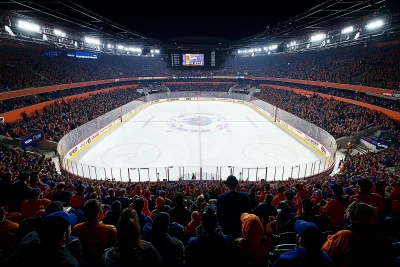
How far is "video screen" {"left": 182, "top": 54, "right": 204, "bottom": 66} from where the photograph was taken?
2485 centimetres

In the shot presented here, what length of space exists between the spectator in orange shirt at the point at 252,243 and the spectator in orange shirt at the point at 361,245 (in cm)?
72

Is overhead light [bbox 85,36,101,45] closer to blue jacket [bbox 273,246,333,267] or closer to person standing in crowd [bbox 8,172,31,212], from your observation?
person standing in crowd [bbox 8,172,31,212]

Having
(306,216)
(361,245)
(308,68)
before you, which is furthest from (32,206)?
(308,68)

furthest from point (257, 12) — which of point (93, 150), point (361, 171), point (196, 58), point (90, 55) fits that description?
point (90, 55)

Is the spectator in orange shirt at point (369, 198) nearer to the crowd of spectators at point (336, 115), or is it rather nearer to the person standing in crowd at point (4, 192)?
the person standing in crowd at point (4, 192)

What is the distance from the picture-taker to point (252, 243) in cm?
295

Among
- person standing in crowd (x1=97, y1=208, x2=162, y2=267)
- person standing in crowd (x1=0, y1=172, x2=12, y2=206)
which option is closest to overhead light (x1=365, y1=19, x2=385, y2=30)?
person standing in crowd (x1=97, y1=208, x2=162, y2=267)

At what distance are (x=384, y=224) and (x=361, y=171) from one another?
38.5 feet

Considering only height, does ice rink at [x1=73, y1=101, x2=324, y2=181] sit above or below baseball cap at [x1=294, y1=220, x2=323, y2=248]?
below

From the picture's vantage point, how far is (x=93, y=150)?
23.9 metres

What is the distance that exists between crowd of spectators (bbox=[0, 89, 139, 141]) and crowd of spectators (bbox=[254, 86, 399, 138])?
86.1 ft

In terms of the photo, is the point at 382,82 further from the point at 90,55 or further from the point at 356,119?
the point at 90,55

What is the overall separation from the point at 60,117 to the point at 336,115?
1221 inches

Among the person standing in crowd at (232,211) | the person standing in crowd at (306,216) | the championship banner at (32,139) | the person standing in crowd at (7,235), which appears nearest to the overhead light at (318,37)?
the person standing in crowd at (306,216)
